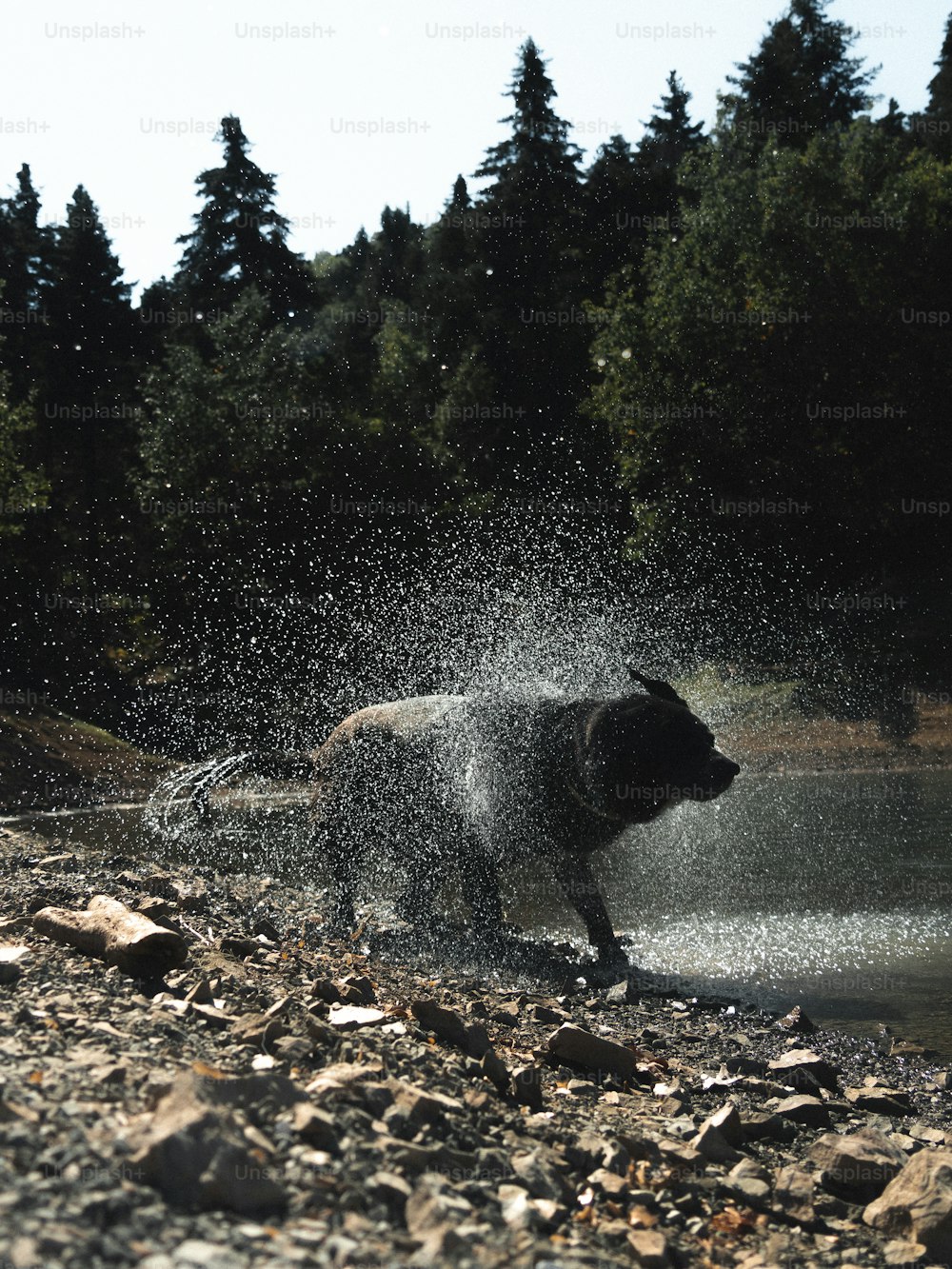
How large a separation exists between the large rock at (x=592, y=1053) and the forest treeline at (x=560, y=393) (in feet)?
74.9

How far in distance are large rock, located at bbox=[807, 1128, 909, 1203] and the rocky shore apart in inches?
0.4

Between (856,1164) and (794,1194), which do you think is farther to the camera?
(856,1164)

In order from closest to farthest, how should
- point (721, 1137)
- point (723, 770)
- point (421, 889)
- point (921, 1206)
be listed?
point (921, 1206)
point (721, 1137)
point (723, 770)
point (421, 889)

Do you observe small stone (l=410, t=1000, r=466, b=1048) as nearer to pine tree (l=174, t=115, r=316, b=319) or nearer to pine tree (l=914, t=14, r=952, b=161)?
pine tree (l=914, t=14, r=952, b=161)

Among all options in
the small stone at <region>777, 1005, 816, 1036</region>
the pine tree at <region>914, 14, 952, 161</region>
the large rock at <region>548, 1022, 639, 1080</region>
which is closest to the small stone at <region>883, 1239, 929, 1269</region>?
the large rock at <region>548, 1022, 639, 1080</region>

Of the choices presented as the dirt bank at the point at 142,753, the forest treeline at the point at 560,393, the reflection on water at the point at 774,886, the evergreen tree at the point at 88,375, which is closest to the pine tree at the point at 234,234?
the forest treeline at the point at 560,393

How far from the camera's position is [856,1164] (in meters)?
4.30

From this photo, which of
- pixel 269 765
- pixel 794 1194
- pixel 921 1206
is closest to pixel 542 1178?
pixel 794 1194

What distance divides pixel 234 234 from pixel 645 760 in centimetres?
5529

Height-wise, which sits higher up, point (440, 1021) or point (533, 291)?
point (533, 291)

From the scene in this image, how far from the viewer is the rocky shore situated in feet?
9.15

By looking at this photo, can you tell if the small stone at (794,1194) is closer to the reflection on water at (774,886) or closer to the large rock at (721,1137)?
the large rock at (721,1137)

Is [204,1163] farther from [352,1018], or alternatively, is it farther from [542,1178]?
[352,1018]

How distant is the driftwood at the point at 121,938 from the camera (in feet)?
17.0
